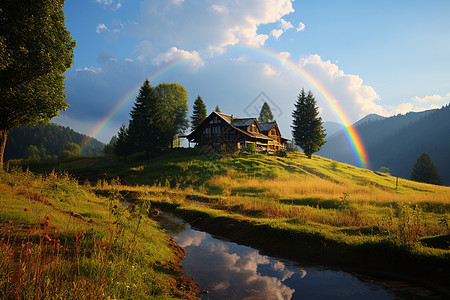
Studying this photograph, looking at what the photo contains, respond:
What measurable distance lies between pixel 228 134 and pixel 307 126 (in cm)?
2192

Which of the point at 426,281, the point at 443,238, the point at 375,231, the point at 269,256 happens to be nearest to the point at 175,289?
the point at 269,256

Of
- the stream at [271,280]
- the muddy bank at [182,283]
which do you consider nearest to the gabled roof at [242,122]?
the stream at [271,280]

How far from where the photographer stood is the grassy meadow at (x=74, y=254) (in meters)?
4.05

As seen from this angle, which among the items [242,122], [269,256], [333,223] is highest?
[242,122]

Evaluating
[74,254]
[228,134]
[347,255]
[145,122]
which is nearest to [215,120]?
[228,134]

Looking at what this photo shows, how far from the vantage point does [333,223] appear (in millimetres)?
12664

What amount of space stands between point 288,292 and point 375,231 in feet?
19.4

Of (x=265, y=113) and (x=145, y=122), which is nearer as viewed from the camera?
(x=145, y=122)

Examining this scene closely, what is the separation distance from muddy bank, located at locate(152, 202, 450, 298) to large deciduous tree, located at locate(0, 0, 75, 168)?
1640cm

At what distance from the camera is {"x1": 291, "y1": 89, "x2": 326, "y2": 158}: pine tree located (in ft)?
195

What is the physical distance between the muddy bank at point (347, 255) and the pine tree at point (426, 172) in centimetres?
7647

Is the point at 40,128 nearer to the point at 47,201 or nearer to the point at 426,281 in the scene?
the point at 47,201

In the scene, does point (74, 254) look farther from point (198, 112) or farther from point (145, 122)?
point (198, 112)

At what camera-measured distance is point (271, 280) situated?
7.66 meters
